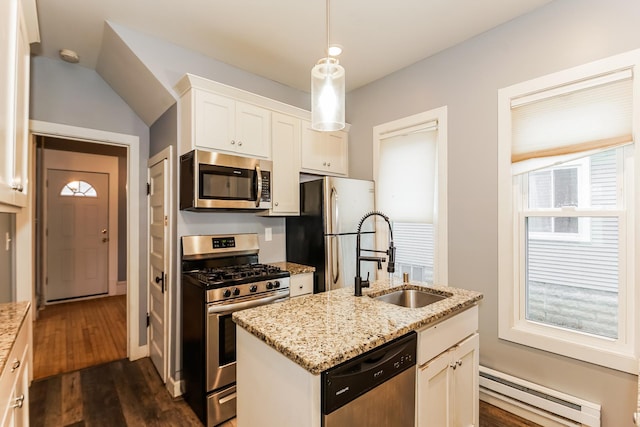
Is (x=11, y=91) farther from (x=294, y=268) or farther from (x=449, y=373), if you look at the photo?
(x=449, y=373)

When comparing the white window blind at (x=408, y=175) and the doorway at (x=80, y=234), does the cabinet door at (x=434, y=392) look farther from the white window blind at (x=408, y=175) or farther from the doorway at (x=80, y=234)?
the doorway at (x=80, y=234)

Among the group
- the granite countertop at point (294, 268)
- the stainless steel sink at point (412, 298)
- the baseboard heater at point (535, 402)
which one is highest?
the granite countertop at point (294, 268)

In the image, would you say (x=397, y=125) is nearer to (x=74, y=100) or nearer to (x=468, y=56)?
(x=468, y=56)

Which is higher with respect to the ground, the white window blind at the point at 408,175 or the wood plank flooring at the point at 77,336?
the white window blind at the point at 408,175

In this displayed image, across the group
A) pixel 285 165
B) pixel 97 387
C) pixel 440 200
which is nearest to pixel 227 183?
pixel 285 165

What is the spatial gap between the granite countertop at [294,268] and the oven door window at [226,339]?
0.67 meters

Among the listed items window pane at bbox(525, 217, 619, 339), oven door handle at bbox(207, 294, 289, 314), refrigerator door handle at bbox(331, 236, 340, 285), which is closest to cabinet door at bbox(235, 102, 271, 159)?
refrigerator door handle at bbox(331, 236, 340, 285)

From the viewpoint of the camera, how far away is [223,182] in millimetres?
2490

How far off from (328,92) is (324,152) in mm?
1696

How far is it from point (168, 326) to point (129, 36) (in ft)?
7.58

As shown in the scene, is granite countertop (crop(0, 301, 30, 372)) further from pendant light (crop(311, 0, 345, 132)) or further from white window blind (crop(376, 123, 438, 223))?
white window blind (crop(376, 123, 438, 223))

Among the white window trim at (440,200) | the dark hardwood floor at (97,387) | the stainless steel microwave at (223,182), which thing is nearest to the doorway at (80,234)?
the dark hardwood floor at (97,387)

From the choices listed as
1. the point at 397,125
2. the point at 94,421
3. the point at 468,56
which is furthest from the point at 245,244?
the point at 468,56

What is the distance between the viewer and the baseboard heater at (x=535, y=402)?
1.95 meters
